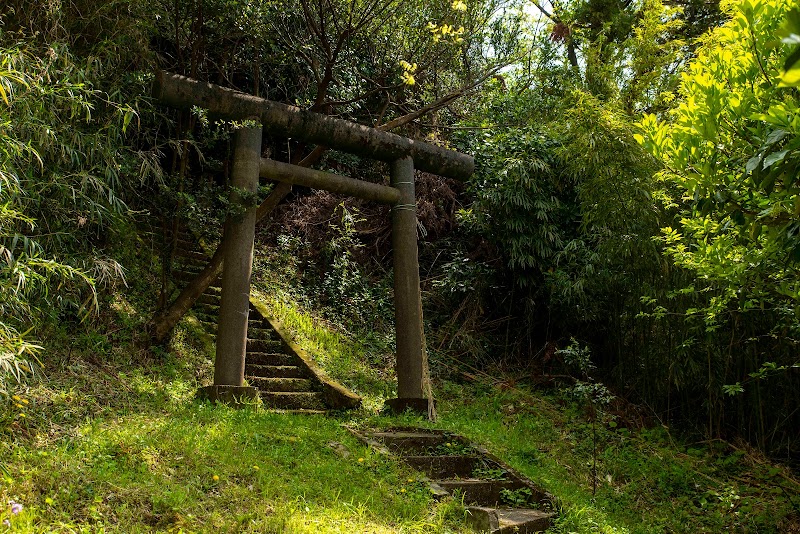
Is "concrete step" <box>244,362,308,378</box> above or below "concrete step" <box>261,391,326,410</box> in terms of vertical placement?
above

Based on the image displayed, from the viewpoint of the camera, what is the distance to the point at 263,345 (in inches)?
248

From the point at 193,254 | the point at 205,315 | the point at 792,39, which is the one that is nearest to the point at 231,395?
the point at 205,315

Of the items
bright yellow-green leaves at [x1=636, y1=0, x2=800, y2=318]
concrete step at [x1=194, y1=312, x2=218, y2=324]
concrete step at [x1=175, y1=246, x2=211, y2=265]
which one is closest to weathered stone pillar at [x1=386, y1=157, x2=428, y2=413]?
concrete step at [x1=194, y1=312, x2=218, y2=324]

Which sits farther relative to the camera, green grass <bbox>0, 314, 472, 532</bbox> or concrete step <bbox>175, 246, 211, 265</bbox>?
concrete step <bbox>175, 246, 211, 265</bbox>

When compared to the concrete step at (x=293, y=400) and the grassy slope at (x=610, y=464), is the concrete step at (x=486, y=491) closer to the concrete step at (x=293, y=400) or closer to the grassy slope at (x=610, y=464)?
the grassy slope at (x=610, y=464)

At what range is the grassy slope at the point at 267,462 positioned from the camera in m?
2.93

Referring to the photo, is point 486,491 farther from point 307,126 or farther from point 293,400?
point 307,126

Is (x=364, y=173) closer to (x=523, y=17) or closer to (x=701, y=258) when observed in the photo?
(x=523, y=17)

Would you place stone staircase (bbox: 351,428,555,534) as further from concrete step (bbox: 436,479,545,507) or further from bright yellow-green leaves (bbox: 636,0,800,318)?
bright yellow-green leaves (bbox: 636,0,800,318)

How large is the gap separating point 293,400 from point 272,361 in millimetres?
807

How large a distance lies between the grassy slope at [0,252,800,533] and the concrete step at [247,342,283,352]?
1.26 ft

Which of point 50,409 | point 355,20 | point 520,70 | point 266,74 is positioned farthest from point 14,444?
point 520,70

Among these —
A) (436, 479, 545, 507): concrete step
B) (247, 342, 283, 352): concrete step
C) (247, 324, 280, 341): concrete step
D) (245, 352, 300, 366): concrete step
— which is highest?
(247, 324, 280, 341): concrete step

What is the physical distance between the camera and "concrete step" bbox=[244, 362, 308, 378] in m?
5.82
